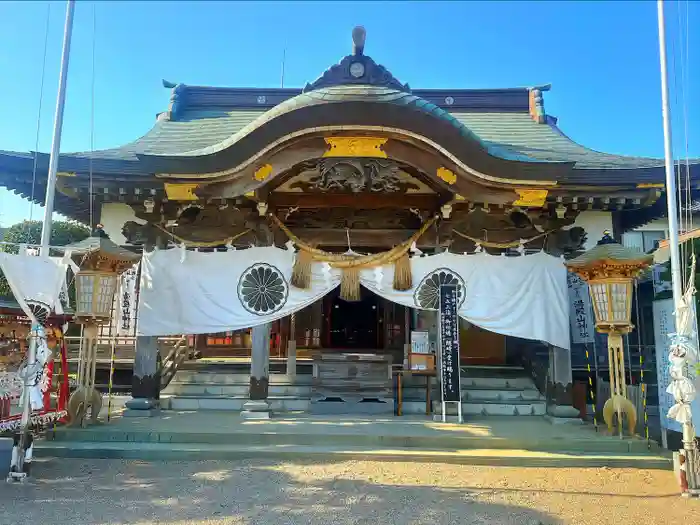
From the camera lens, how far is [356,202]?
793 cm

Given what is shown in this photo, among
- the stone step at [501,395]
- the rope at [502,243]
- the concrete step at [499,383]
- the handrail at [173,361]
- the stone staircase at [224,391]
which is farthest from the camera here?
the handrail at [173,361]

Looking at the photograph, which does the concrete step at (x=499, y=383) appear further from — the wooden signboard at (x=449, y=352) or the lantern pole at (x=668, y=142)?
the lantern pole at (x=668, y=142)

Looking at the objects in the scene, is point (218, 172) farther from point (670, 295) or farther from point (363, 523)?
point (670, 295)

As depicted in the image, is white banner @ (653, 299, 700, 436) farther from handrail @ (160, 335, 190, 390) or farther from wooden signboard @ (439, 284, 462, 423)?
handrail @ (160, 335, 190, 390)

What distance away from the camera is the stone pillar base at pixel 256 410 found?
7.32 metres

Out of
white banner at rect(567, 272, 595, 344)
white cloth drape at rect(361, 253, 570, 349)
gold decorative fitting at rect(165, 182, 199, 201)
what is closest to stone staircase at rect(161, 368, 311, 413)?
white cloth drape at rect(361, 253, 570, 349)

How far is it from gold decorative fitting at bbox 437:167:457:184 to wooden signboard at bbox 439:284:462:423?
5.76ft

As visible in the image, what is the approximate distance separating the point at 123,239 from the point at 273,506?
5.30m

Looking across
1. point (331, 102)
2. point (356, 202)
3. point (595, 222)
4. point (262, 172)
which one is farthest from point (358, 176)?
point (595, 222)

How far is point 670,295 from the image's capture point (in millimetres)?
6453

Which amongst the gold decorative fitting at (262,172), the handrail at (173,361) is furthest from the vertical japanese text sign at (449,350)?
the handrail at (173,361)

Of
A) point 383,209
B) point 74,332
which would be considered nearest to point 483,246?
Result: point 383,209

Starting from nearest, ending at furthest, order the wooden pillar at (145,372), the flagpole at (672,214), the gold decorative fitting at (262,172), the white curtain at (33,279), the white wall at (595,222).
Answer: the flagpole at (672,214) → the white curtain at (33,279) → the gold decorative fitting at (262,172) → the wooden pillar at (145,372) → the white wall at (595,222)

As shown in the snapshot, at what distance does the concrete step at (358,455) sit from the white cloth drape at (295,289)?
2020 millimetres
